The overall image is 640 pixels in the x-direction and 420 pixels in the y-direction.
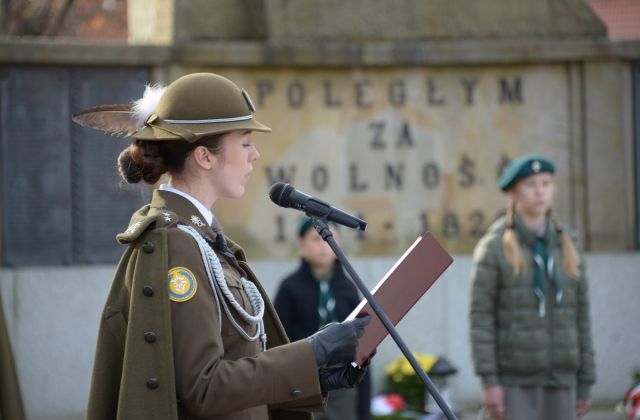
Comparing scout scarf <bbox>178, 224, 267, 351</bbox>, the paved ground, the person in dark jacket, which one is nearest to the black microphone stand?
scout scarf <bbox>178, 224, 267, 351</bbox>

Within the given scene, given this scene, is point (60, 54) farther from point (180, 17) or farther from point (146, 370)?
point (146, 370)

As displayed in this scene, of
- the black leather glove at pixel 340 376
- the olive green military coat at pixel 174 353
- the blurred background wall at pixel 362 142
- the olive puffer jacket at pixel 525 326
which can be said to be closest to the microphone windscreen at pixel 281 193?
the olive green military coat at pixel 174 353

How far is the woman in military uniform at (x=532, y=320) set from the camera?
19.9 feet

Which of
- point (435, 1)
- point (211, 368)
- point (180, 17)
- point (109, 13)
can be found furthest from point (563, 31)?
point (109, 13)

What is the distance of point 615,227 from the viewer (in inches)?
359

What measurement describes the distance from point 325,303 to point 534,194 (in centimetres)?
126

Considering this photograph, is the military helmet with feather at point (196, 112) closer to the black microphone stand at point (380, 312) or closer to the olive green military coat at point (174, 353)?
the olive green military coat at point (174, 353)

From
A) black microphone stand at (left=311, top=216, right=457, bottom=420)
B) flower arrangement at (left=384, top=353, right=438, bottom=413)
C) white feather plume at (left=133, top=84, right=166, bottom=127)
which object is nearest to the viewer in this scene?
black microphone stand at (left=311, top=216, right=457, bottom=420)

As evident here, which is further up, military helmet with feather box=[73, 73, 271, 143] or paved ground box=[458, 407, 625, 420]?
military helmet with feather box=[73, 73, 271, 143]

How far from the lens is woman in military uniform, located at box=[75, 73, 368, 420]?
3.27 m

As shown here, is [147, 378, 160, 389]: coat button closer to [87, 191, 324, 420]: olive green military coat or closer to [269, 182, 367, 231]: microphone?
[87, 191, 324, 420]: olive green military coat

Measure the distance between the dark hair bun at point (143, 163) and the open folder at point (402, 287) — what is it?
2.21 feet

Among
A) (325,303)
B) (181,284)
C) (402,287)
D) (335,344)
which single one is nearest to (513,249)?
(325,303)

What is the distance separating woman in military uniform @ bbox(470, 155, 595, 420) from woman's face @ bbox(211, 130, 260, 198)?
2.75 meters
